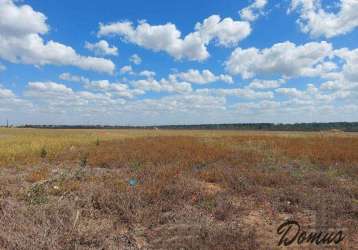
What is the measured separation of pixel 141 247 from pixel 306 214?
147 inches

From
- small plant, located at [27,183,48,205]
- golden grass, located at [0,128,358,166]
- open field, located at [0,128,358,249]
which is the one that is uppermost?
golden grass, located at [0,128,358,166]

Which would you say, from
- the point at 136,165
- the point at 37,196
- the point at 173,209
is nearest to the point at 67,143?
the point at 136,165

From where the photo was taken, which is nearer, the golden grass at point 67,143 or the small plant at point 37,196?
the small plant at point 37,196

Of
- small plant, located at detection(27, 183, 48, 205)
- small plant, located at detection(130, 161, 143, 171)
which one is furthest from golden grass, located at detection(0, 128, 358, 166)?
small plant, located at detection(27, 183, 48, 205)

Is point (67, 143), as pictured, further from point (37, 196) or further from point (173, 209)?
point (173, 209)

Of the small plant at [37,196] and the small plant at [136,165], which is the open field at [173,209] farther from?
the small plant at [136,165]

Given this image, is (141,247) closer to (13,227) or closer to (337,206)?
(13,227)

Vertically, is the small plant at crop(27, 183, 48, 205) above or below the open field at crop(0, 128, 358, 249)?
above

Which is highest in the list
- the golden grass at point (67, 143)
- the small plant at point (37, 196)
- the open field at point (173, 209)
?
the golden grass at point (67, 143)

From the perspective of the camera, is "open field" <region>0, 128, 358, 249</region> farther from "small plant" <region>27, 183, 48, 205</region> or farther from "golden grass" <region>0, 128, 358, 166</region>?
"golden grass" <region>0, 128, 358, 166</region>

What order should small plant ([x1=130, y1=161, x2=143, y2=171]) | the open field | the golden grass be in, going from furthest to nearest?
1. the golden grass
2. small plant ([x1=130, y1=161, x2=143, y2=171])
3. the open field

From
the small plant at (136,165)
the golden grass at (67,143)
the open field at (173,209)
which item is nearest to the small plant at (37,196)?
the open field at (173,209)

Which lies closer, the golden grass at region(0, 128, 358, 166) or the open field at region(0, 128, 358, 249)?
the open field at region(0, 128, 358, 249)

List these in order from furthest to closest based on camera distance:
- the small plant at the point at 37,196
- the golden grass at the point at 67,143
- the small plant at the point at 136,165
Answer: the golden grass at the point at 67,143 → the small plant at the point at 136,165 → the small plant at the point at 37,196
